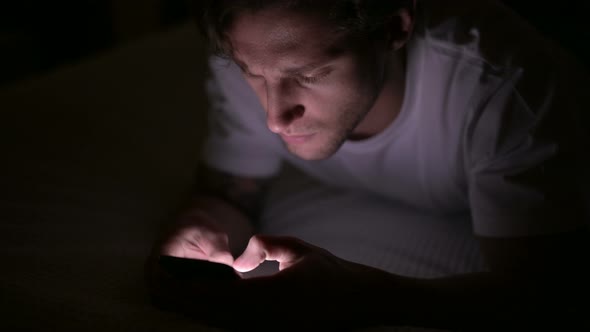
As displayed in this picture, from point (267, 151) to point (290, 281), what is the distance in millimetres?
512

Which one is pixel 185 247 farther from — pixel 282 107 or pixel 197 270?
pixel 282 107

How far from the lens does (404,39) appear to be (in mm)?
836

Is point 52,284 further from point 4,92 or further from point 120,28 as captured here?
point 120,28

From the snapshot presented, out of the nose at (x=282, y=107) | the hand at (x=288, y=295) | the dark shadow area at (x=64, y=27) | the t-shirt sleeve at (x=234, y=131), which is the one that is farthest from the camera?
the dark shadow area at (x=64, y=27)

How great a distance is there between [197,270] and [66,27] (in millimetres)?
2486

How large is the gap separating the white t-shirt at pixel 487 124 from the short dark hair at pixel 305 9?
12 centimetres

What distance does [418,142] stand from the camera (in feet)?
3.11

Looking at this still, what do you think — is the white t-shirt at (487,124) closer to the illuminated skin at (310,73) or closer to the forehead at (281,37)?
the illuminated skin at (310,73)

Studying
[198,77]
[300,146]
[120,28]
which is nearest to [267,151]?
[300,146]

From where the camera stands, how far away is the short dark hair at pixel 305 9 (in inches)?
26.9

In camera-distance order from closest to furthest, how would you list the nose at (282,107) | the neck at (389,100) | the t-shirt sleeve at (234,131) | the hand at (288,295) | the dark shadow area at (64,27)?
1. the hand at (288,295)
2. the nose at (282,107)
3. the neck at (389,100)
4. the t-shirt sleeve at (234,131)
5. the dark shadow area at (64,27)

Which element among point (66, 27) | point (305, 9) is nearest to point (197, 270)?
point (305, 9)

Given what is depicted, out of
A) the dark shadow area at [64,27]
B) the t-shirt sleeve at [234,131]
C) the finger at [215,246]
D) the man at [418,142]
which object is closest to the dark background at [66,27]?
the dark shadow area at [64,27]

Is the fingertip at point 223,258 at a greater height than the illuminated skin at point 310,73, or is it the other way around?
the illuminated skin at point 310,73
